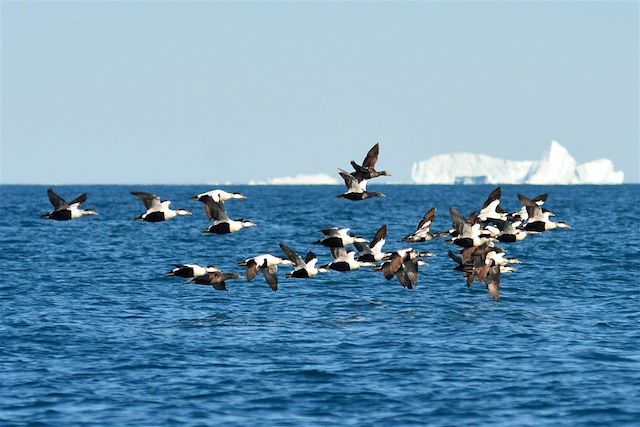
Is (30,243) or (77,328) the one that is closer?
(77,328)

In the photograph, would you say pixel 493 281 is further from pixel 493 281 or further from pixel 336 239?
pixel 336 239

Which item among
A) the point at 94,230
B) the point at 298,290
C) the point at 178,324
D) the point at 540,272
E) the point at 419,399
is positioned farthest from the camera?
the point at 94,230

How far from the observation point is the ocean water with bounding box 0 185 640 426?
23047 millimetres

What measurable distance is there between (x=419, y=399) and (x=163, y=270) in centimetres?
2759

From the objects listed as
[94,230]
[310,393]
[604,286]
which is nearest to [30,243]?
[94,230]

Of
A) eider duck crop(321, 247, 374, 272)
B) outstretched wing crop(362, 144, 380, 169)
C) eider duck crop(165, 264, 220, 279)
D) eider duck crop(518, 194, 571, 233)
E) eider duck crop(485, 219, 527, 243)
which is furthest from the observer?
eider duck crop(518, 194, 571, 233)

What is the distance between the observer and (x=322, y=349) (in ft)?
94.8

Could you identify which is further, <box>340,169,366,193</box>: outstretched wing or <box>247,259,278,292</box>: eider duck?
<box>340,169,366,193</box>: outstretched wing

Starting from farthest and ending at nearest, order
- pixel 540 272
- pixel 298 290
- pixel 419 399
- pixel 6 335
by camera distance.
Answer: pixel 540 272
pixel 298 290
pixel 6 335
pixel 419 399

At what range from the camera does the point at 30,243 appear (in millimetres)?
66688

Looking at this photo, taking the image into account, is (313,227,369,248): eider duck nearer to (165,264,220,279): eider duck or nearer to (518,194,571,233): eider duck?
(165,264,220,279): eider duck

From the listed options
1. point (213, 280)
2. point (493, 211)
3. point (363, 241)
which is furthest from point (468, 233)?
point (213, 280)

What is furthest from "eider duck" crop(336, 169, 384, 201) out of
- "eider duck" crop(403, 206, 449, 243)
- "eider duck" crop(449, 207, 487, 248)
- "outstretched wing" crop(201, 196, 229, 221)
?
"outstretched wing" crop(201, 196, 229, 221)

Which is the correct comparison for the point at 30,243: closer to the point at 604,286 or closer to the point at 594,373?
the point at 604,286
